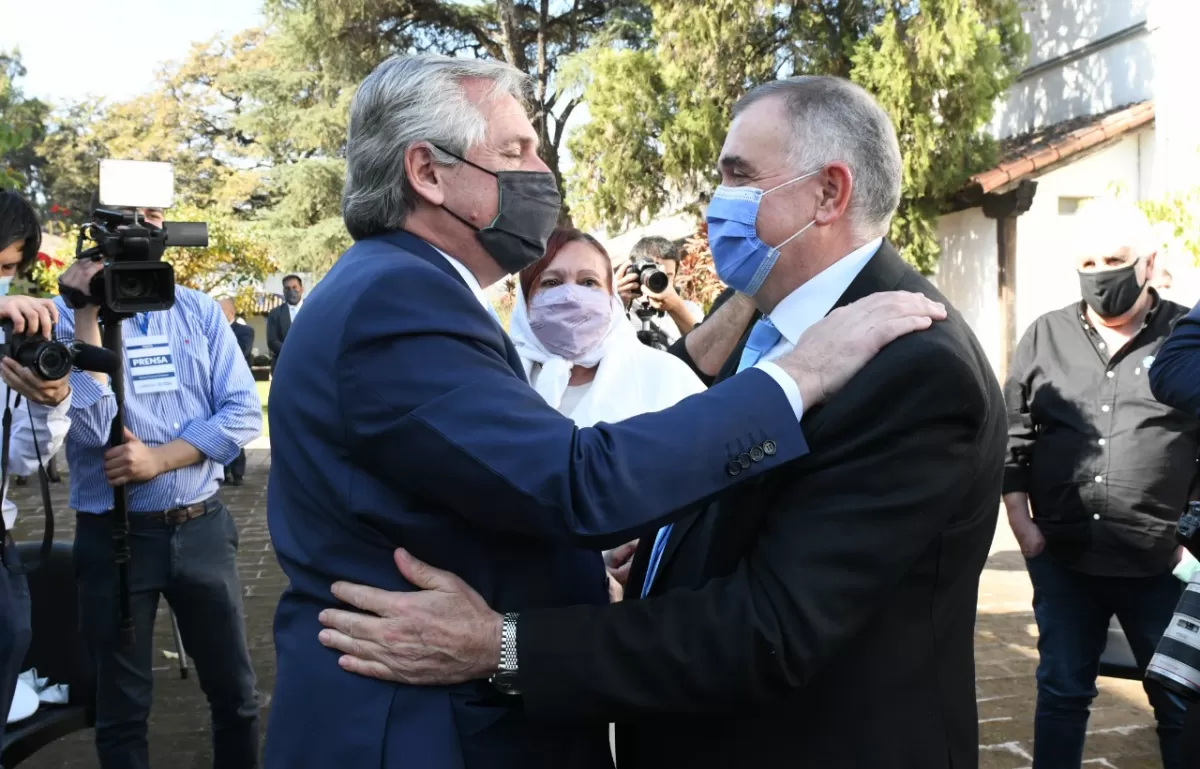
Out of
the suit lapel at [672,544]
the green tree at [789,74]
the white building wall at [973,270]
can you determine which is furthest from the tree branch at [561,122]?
the suit lapel at [672,544]

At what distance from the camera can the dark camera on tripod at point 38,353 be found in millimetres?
3084

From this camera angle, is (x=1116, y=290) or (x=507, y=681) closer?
(x=507, y=681)

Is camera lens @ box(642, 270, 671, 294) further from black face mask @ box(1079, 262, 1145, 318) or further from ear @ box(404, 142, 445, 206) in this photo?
ear @ box(404, 142, 445, 206)

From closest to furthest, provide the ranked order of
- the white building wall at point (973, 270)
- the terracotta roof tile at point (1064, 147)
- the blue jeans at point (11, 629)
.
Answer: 1. the blue jeans at point (11, 629)
2. the terracotta roof tile at point (1064, 147)
3. the white building wall at point (973, 270)

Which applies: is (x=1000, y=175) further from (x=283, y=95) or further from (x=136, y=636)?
(x=283, y=95)

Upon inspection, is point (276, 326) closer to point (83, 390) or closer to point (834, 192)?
point (83, 390)

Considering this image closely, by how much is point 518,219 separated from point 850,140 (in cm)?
63

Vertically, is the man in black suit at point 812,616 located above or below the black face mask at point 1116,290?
below

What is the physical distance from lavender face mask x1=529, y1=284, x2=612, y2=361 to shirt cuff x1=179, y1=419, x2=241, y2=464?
129 centimetres

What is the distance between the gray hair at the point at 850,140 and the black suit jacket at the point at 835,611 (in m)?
0.30

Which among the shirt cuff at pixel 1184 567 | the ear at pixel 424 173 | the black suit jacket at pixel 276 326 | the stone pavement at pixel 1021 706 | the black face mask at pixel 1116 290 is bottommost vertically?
the stone pavement at pixel 1021 706

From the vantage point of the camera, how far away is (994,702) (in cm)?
500

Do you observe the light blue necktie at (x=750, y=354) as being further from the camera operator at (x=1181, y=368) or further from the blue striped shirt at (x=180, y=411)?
the blue striped shirt at (x=180, y=411)

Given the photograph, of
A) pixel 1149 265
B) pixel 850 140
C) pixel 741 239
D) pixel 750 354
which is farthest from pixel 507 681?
pixel 1149 265
